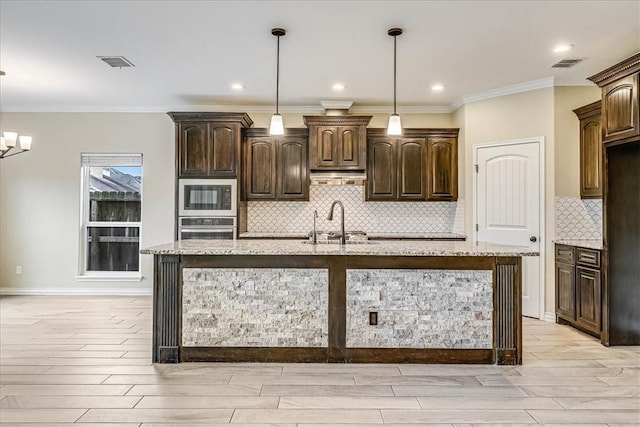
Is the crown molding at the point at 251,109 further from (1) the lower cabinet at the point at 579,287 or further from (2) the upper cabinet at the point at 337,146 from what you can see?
(1) the lower cabinet at the point at 579,287

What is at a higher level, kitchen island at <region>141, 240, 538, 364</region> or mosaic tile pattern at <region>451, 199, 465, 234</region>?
mosaic tile pattern at <region>451, 199, 465, 234</region>

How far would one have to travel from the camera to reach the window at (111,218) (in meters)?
6.01

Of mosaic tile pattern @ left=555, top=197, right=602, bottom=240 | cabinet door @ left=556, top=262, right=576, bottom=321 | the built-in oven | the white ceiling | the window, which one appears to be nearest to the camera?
the white ceiling

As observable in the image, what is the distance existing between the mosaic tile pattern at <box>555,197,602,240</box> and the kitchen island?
1.85 metres

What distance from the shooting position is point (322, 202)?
5.97 m

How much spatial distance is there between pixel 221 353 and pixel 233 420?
3.01ft

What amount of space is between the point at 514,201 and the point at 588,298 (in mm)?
1367

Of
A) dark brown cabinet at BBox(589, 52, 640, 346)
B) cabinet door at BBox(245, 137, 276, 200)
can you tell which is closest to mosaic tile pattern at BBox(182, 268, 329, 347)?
cabinet door at BBox(245, 137, 276, 200)

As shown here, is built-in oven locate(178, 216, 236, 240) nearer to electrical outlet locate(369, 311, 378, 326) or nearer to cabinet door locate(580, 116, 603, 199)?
electrical outlet locate(369, 311, 378, 326)

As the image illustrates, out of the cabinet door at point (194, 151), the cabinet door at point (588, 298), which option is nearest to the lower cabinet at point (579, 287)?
the cabinet door at point (588, 298)

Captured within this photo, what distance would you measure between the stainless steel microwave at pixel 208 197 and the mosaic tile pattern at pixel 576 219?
12.7 feet

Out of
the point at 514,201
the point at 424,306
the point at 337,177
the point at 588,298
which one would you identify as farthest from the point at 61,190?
the point at 588,298

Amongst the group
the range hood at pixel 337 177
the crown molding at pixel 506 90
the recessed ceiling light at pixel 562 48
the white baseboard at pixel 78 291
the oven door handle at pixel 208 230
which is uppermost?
the recessed ceiling light at pixel 562 48

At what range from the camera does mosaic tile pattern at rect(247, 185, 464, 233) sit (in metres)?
5.97
